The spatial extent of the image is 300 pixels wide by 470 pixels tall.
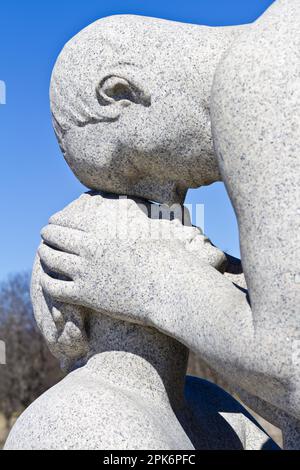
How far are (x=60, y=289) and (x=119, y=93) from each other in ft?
2.81

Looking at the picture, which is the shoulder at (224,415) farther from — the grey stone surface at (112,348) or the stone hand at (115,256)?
the stone hand at (115,256)

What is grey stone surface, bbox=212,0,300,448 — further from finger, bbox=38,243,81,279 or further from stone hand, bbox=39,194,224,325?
finger, bbox=38,243,81,279

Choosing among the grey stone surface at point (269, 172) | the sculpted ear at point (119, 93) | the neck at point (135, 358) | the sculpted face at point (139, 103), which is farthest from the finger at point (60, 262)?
the grey stone surface at point (269, 172)

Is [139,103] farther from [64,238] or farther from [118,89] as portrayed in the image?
[64,238]

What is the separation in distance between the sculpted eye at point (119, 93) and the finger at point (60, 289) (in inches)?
30.5

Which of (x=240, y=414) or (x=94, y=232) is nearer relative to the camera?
(x=94, y=232)

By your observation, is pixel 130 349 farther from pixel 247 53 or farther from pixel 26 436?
pixel 247 53

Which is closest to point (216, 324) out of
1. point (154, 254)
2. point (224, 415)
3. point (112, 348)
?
point (154, 254)

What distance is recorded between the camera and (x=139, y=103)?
124 inches

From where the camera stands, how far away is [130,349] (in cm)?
317

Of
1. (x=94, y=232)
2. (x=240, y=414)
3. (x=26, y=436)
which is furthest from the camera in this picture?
(x=240, y=414)

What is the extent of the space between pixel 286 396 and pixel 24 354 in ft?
67.7

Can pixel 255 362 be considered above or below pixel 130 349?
above

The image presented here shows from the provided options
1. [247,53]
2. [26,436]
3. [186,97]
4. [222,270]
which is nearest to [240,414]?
[222,270]
